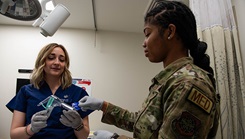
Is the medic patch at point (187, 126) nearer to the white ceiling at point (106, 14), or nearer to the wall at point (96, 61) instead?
the white ceiling at point (106, 14)

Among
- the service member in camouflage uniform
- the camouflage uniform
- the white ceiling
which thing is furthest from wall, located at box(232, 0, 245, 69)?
the white ceiling

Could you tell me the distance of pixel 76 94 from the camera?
133 cm

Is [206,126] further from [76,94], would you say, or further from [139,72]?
[139,72]

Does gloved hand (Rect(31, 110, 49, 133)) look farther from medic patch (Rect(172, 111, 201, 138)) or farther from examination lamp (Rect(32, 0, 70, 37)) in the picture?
medic patch (Rect(172, 111, 201, 138))

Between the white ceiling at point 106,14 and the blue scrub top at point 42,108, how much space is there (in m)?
1.04

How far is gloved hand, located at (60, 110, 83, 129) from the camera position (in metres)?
1.12

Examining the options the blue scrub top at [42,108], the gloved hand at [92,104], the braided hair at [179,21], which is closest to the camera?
the braided hair at [179,21]

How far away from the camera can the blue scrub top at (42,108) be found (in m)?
1.18

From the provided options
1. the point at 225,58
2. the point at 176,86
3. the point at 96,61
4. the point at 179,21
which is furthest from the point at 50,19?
the point at 96,61

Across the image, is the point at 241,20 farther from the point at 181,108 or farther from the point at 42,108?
the point at 42,108

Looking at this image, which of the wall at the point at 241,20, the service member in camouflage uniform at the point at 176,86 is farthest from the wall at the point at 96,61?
the service member in camouflage uniform at the point at 176,86

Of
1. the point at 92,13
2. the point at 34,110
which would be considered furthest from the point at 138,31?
the point at 34,110

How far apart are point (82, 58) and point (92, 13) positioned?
62 cm

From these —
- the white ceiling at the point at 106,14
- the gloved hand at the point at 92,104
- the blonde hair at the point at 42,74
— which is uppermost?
the white ceiling at the point at 106,14
